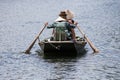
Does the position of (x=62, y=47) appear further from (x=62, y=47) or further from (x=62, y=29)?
(x=62, y=29)

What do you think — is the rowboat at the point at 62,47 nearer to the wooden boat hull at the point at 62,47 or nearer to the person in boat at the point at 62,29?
the wooden boat hull at the point at 62,47

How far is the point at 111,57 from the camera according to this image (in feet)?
94.9

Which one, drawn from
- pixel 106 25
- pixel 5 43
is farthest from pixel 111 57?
pixel 106 25

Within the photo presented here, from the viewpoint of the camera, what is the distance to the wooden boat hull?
28.6m

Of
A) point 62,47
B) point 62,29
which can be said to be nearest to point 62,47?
point 62,47

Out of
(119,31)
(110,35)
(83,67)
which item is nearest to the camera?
(83,67)

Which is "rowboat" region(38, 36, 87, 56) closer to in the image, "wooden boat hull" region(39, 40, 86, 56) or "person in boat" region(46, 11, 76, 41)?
"wooden boat hull" region(39, 40, 86, 56)

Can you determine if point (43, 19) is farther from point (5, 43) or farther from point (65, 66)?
point (65, 66)

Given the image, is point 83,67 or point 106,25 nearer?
point 83,67

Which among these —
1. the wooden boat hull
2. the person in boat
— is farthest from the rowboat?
the person in boat

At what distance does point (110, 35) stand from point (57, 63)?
1351cm

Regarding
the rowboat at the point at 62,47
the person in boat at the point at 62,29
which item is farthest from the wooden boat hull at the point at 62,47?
the person in boat at the point at 62,29

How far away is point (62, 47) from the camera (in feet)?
Answer: 94.2

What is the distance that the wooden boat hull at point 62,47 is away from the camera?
28.6 meters
